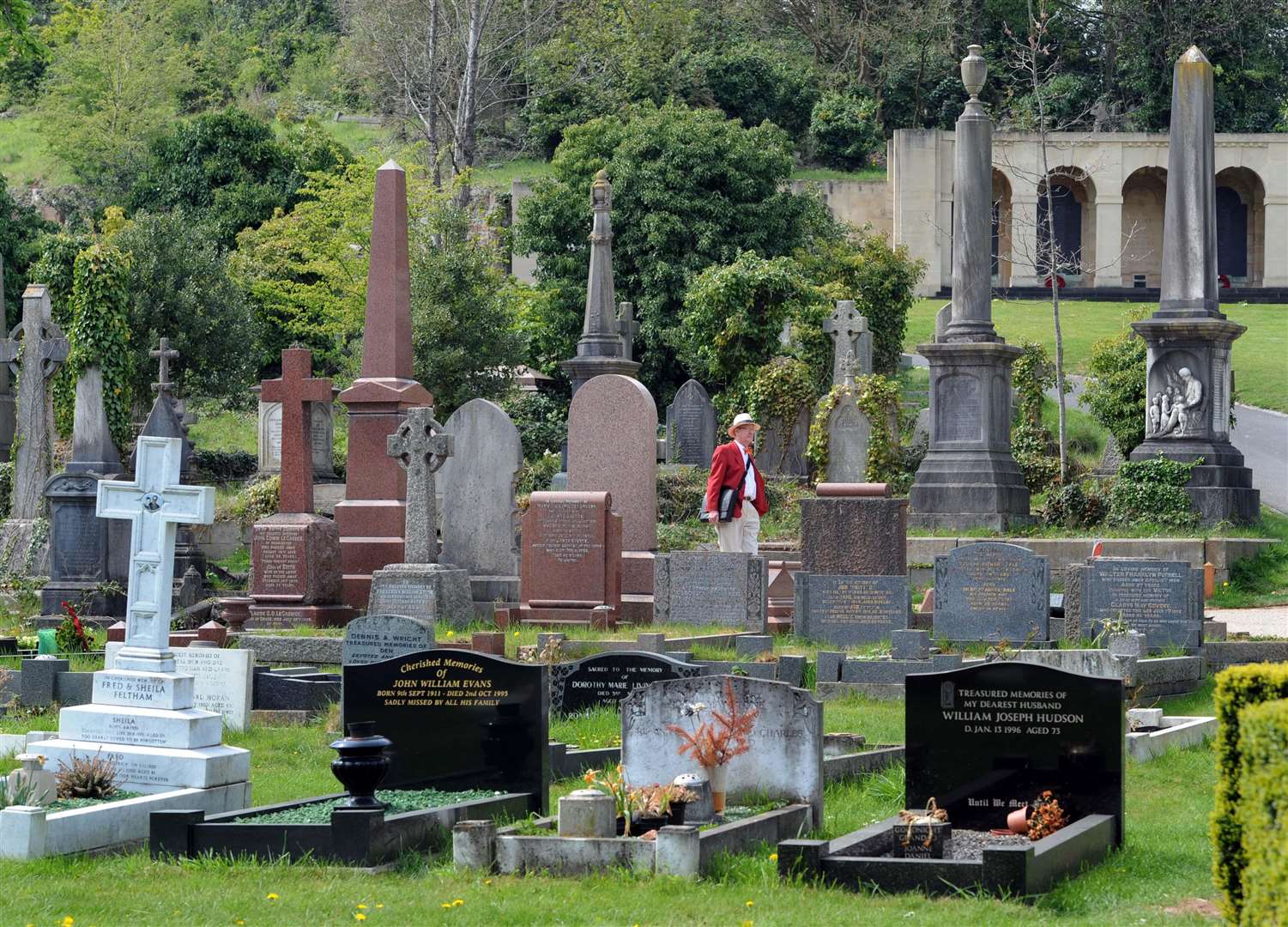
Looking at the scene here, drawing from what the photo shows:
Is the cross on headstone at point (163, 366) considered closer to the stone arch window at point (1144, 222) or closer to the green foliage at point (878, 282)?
the green foliage at point (878, 282)

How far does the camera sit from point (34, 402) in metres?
24.4

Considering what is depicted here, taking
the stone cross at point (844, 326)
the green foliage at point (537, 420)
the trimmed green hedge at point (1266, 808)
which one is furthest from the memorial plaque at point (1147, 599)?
the green foliage at point (537, 420)

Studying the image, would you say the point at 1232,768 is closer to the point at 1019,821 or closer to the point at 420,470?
the point at 1019,821

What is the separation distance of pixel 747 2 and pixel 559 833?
55.2 m

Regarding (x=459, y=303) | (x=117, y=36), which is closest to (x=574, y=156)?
(x=459, y=303)

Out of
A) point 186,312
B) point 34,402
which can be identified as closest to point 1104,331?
point 186,312

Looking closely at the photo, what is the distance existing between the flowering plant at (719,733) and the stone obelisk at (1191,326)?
1502cm

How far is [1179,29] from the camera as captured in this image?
186ft

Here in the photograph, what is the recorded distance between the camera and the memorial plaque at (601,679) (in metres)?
13.0

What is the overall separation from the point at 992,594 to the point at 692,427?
15214 millimetres

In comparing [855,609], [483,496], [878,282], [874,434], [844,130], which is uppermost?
[844,130]

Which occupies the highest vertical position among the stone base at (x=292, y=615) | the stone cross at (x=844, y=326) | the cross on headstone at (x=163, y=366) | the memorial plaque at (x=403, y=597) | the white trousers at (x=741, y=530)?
the stone cross at (x=844, y=326)

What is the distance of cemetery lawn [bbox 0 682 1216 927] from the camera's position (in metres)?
7.54

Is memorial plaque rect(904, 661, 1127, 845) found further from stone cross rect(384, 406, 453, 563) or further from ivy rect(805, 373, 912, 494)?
ivy rect(805, 373, 912, 494)
